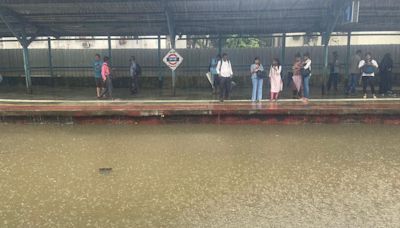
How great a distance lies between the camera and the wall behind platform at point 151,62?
631 inches

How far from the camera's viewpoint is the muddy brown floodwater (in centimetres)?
457

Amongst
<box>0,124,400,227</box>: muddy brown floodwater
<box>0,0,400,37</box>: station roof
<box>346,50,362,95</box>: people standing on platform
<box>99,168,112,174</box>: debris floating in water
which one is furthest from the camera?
<box>346,50,362,95</box>: people standing on platform

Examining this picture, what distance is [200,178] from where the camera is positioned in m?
5.81

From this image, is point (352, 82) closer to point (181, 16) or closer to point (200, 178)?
point (181, 16)

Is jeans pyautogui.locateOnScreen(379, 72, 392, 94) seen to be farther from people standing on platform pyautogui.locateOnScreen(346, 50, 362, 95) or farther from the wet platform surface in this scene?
the wet platform surface

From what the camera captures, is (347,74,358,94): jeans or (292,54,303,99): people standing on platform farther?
(347,74,358,94): jeans

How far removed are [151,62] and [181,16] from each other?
382cm

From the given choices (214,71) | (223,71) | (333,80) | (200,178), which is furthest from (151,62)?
(200,178)

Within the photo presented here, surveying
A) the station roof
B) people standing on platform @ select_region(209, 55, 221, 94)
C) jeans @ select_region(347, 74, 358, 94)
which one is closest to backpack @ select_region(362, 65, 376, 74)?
jeans @ select_region(347, 74, 358, 94)

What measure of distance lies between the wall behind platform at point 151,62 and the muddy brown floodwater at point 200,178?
24.8ft

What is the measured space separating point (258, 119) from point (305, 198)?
15.3 feet

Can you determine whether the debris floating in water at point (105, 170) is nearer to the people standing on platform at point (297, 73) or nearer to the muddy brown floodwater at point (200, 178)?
the muddy brown floodwater at point (200, 178)

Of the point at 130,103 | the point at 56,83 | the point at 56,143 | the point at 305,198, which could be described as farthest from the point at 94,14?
the point at 305,198

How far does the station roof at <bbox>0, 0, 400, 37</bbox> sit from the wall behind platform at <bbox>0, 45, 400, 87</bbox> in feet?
5.42
